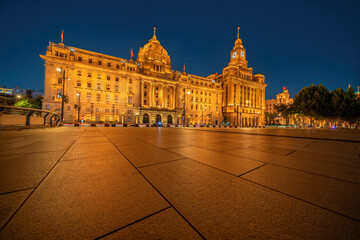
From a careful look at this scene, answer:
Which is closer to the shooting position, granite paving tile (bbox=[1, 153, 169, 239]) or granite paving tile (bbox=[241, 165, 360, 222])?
granite paving tile (bbox=[1, 153, 169, 239])

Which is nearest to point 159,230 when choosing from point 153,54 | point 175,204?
point 175,204

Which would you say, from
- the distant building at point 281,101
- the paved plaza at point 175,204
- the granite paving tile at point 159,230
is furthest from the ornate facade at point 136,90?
the distant building at point 281,101

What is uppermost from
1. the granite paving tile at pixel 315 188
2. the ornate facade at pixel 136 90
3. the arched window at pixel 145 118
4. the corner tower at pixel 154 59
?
the corner tower at pixel 154 59

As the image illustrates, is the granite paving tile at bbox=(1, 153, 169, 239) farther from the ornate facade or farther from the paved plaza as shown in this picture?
the ornate facade

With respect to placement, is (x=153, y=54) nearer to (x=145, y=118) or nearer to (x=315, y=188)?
(x=145, y=118)

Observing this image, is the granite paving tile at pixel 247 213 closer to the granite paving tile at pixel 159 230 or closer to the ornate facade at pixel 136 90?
the granite paving tile at pixel 159 230

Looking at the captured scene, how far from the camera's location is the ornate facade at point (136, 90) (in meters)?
38.1

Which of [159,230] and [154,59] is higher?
[154,59]

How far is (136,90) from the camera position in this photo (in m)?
47.2

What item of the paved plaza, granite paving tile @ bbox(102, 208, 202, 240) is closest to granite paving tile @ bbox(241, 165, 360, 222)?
the paved plaza

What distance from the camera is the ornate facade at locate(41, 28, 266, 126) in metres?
38.1

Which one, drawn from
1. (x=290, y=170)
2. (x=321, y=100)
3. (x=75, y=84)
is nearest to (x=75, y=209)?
(x=290, y=170)

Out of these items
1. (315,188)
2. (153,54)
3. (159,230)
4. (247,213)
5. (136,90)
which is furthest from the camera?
(153,54)

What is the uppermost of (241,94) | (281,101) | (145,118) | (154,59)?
(154,59)
